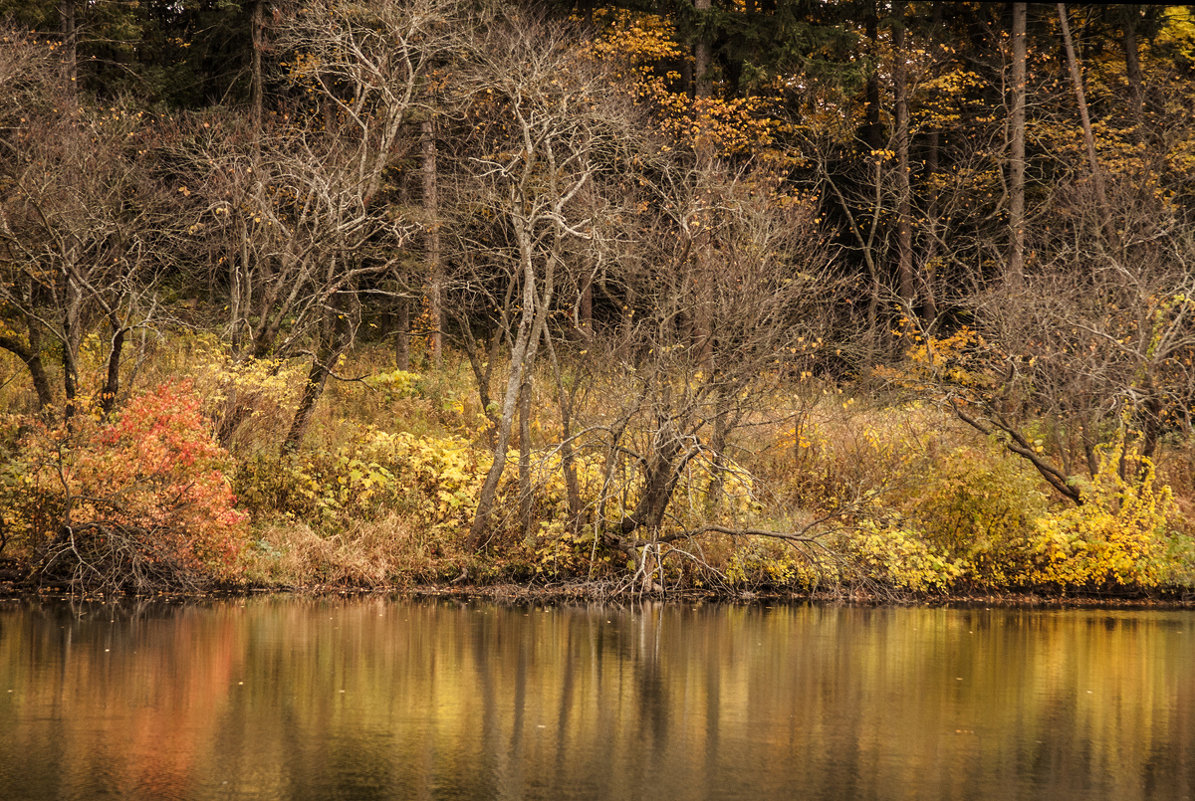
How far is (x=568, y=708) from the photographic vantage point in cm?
1130

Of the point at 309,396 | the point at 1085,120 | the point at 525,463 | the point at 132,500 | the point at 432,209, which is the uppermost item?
the point at 1085,120

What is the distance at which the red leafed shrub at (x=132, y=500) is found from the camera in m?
18.9

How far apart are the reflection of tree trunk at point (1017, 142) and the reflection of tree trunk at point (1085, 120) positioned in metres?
1.11

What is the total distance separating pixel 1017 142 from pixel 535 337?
15.4 m

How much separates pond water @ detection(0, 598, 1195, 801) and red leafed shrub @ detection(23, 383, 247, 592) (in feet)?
4.93

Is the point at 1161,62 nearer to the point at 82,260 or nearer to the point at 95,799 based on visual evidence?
the point at 82,260

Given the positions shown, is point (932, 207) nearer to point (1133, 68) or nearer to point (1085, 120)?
point (1085, 120)

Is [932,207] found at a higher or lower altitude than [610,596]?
higher

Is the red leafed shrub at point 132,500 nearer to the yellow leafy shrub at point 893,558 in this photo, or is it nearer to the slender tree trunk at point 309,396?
the slender tree trunk at point 309,396

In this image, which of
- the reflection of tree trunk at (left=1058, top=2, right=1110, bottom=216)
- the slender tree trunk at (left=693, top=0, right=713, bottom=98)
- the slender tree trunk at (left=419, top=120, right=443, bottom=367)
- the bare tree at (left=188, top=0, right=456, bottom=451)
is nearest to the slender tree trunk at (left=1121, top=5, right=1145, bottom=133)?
the reflection of tree trunk at (left=1058, top=2, right=1110, bottom=216)

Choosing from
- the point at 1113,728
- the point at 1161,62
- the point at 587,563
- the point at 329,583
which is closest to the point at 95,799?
the point at 1113,728

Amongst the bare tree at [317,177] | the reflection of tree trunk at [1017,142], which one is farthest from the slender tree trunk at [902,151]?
the bare tree at [317,177]

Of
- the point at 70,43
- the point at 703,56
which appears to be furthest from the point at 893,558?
the point at 70,43

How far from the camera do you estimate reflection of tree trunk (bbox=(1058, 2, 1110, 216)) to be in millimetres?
28156
